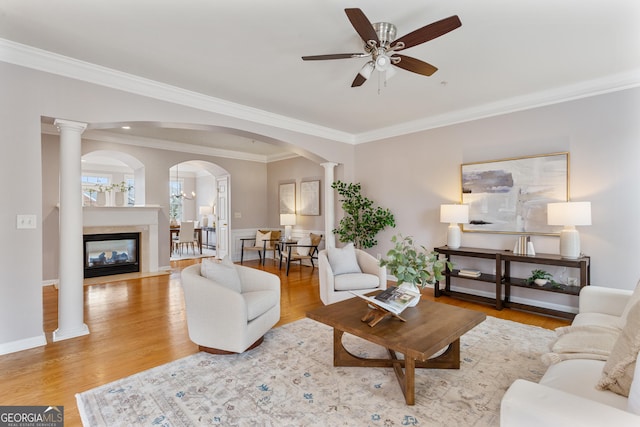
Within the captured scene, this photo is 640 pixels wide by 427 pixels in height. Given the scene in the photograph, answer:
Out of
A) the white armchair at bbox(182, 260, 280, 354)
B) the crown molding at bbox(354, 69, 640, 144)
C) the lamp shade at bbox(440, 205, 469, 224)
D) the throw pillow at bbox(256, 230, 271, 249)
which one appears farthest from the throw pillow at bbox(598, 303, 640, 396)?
the throw pillow at bbox(256, 230, 271, 249)

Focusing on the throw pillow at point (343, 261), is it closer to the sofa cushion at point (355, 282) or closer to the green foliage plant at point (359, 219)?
the sofa cushion at point (355, 282)

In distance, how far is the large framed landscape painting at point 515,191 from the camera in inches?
153

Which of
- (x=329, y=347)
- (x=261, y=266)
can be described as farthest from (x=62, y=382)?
(x=261, y=266)

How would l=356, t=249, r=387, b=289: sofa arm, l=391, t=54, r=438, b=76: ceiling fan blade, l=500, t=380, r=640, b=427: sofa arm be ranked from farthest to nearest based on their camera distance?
l=356, t=249, r=387, b=289: sofa arm → l=391, t=54, r=438, b=76: ceiling fan blade → l=500, t=380, r=640, b=427: sofa arm

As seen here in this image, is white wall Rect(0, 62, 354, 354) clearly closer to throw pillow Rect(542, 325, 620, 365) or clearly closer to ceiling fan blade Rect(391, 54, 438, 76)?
ceiling fan blade Rect(391, 54, 438, 76)

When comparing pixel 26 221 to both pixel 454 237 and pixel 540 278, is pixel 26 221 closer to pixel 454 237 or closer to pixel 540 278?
pixel 454 237

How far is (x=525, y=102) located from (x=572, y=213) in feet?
5.12

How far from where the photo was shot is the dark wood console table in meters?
3.49

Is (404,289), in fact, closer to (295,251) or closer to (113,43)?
(113,43)

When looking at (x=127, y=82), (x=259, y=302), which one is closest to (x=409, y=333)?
(x=259, y=302)

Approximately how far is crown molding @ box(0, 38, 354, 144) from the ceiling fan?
2085mm

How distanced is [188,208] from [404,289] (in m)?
10.9

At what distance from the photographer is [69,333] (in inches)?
124

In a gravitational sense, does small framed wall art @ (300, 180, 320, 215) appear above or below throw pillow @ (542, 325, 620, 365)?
above
